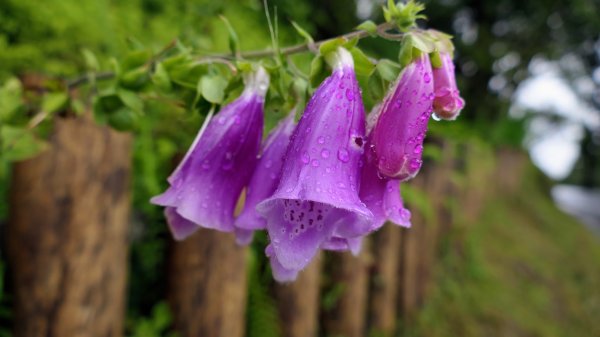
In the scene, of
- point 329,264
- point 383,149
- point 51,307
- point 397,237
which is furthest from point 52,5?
point 397,237

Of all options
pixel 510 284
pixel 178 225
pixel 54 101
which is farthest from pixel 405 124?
pixel 510 284

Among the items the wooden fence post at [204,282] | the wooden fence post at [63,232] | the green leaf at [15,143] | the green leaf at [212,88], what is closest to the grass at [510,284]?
the wooden fence post at [204,282]

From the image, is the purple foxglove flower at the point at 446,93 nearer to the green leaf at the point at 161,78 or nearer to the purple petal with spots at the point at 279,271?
the purple petal with spots at the point at 279,271

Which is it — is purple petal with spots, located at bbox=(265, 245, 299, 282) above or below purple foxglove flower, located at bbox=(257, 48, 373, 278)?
below

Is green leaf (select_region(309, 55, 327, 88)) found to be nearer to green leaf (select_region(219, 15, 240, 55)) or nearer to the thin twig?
the thin twig

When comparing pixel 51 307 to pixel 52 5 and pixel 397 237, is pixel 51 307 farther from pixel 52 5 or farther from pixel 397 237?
pixel 397 237

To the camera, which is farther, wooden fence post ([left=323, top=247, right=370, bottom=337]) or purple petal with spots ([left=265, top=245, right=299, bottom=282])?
wooden fence post ([left=323, top=247, right=370, bottom=337])

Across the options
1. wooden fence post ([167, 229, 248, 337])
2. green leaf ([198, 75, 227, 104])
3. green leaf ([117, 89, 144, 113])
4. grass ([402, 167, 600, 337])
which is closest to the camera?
green leaf ([198, 75, 227, 104])

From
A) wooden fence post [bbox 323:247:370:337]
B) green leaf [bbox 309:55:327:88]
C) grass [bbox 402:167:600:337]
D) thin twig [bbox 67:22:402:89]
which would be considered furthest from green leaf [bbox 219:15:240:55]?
grass [bbox 402:167:600:337]
